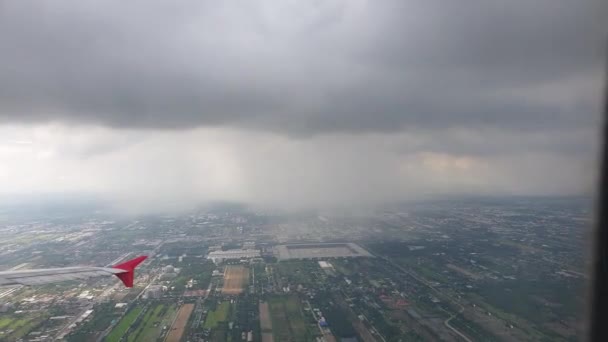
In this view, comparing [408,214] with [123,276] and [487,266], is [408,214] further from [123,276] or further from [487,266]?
[123,276]

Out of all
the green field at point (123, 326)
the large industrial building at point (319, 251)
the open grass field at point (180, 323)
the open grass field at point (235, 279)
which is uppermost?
the large industrial building at point (319, 251)

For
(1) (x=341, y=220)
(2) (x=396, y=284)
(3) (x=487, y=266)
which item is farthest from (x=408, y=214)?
(2) (x=396, y=284)

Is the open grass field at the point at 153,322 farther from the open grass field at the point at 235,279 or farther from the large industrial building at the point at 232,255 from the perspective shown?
the large industrial building at the point at 232,255

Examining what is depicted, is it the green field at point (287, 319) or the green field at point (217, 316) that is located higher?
the green field at point (287, 319)

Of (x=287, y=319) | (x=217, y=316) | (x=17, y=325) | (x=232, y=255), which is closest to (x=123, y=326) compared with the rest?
(x=217, y=316)

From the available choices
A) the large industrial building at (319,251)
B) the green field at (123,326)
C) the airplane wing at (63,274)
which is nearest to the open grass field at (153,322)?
the green field at (123,326)

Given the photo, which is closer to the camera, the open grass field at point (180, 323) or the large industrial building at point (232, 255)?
the open grass field at point (180, 323)

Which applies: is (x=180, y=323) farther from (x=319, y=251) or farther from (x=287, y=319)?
(x=319, y=251)
